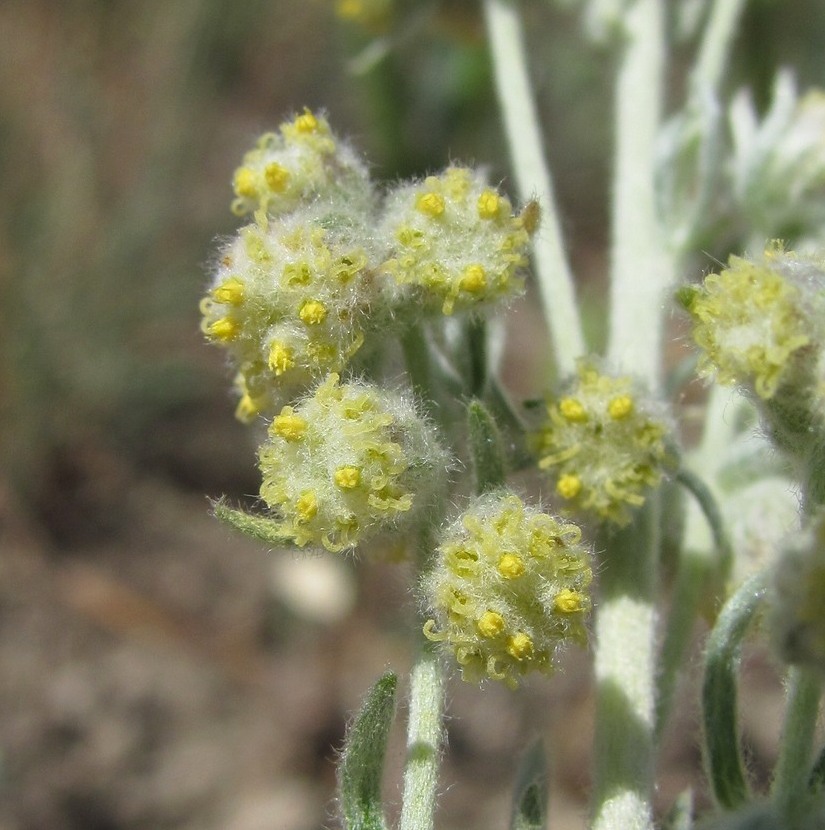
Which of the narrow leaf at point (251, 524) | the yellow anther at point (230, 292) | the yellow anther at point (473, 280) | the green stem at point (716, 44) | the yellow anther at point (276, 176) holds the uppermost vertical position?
the green stem at point (716, 44)

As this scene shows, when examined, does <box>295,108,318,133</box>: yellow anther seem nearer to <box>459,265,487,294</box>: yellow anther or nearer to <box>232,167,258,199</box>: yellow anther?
<box>232,167,258,199</box>: yellow anther

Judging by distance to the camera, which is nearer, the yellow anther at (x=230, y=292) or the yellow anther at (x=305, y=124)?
the yellow anther at (x=230, y=292)

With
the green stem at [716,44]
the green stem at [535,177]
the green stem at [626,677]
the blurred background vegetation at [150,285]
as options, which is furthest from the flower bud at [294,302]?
the blurred background vegetation at [150,285]

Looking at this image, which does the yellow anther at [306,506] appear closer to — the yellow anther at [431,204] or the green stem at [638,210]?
the yellow anther at [431,204]

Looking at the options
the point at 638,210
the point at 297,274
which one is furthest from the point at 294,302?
the point at 638,210

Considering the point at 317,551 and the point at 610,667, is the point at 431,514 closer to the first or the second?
the point at 317,551

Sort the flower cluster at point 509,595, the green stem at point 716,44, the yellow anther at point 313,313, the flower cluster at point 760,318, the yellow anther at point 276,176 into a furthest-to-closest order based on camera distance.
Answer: the green stem at point 716,44
the yellow anther at point 276,176
the yellow anther at point 313,313
the flower cluster at point 509,595
the flower cluster at point 760,318

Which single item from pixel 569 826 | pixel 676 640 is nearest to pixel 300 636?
pixel 569 826

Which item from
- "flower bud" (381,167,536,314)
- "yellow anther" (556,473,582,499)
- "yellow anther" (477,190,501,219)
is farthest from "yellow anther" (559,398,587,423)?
"yellow anther" (477,190,501,219)
